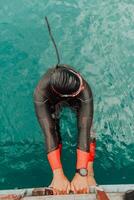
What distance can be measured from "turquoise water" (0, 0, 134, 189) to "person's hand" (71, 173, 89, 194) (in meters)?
1.39

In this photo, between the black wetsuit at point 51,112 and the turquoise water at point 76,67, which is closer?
the black wetsuit at point 51,112

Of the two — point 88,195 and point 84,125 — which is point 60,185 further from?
point 84,125

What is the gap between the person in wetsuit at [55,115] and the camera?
172 inches

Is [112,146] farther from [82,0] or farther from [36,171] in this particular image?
[82,0]

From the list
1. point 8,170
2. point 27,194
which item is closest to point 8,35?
point 8,170

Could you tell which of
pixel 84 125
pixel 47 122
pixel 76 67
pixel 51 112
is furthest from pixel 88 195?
pixel 76 67

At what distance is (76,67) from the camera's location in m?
7.16

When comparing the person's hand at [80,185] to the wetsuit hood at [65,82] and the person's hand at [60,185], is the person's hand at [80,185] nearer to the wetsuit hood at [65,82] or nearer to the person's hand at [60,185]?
the person's hand at [60,185]

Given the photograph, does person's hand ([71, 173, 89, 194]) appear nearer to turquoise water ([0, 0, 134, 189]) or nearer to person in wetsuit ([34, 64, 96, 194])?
person in wetsuit ([34, 64, 96, 194])

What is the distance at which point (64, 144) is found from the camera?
6.13 metres

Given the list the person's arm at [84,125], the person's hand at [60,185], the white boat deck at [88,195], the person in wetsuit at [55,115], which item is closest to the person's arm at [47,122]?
the person in wetsuit at [55,115]

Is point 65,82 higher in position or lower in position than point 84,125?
higher

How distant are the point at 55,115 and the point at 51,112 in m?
0.14

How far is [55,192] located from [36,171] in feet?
5.19
